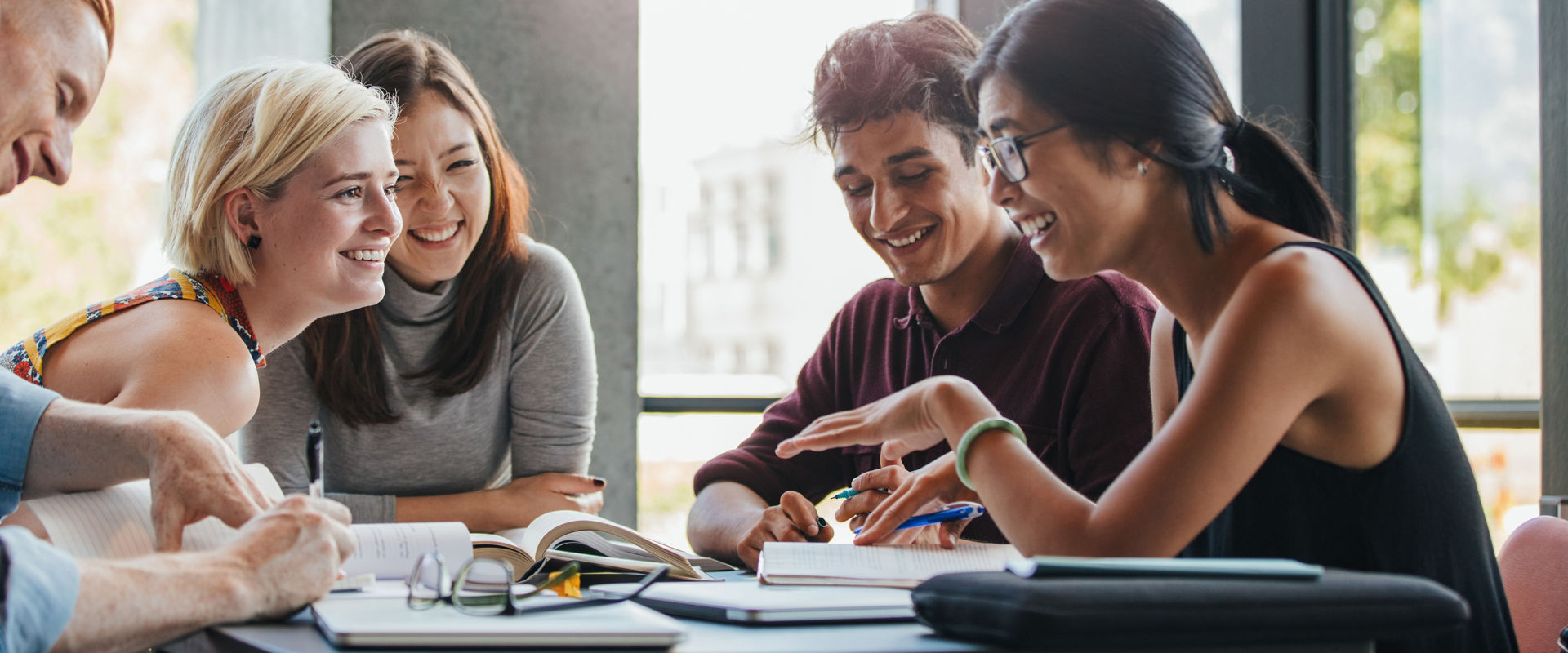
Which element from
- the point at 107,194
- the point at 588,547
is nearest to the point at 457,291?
the point at 588,547

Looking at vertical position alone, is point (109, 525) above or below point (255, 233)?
below

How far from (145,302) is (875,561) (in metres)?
1.06

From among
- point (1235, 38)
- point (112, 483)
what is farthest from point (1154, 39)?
point (1235, 38)

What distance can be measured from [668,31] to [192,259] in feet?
6.30

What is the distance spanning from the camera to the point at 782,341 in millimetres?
3363

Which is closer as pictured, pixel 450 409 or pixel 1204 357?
pixel 1204 357

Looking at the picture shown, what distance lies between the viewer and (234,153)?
161 centimetres

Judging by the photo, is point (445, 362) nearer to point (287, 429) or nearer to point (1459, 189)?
point (287, 429)

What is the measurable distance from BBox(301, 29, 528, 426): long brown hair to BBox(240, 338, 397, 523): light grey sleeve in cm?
3

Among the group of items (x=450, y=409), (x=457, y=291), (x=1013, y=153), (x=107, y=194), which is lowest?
(x=450, y=409)

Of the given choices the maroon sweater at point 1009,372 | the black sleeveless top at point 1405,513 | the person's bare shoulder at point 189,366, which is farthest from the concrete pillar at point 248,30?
the black sleeveless top at point 1405,513

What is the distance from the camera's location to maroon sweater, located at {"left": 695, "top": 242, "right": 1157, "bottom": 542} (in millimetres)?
1571

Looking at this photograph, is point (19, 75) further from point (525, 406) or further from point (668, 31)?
point (668, 31)

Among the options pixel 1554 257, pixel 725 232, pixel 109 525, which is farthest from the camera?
pixel 725 232
